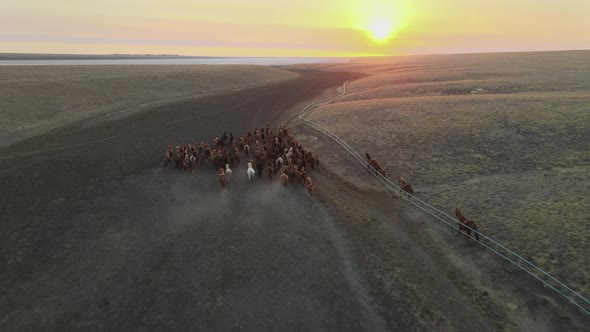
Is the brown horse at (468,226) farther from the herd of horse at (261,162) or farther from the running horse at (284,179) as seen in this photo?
the running horse at (284,179)

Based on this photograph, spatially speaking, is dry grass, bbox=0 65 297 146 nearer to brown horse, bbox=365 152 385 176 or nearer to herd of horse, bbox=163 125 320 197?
herd of horse, bbox=163 125 320 197

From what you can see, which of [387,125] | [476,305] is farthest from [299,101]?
[476,305]

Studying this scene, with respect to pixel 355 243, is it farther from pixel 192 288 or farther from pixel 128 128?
pixel 128 128

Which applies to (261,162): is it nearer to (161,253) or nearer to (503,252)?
(161,253)

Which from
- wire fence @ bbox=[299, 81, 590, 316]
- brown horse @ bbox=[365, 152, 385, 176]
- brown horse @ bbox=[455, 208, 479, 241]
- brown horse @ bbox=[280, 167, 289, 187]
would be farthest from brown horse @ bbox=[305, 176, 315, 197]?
brown horse @ bbox=[455, 208, 479, 241]

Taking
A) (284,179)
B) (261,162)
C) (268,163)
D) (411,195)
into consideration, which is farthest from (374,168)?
(261,162)

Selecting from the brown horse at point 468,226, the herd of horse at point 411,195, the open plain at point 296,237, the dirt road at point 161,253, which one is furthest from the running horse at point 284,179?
the brown horse at point 468,226
